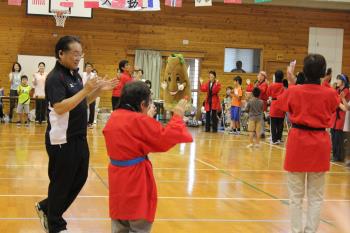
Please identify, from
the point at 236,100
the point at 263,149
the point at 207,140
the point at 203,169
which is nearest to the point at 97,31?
the point at 236,100

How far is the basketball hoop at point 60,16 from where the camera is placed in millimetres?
16953

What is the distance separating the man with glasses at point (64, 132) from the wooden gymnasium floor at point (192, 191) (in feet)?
2.43

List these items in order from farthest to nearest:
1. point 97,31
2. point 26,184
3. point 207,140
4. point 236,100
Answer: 1. point 97,31
2. point 236,100
3. point 207,140
4. point 26,184

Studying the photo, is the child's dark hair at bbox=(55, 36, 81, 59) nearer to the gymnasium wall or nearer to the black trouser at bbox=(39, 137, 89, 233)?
the black trouser at bbox=(39, 137, 89, 233)

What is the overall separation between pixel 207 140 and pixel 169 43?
639 centimetres

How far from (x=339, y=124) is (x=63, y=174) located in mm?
7147

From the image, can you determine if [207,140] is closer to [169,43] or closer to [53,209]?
[169,43]

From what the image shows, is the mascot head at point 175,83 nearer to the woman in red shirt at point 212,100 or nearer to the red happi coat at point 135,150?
the red happi coat at point 135,150

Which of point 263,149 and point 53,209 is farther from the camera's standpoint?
point 263,149

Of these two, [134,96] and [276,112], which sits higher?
[134,96]

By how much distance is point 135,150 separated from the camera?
10.5 ft

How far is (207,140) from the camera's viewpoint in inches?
526

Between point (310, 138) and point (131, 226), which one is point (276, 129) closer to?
point (310, 138)

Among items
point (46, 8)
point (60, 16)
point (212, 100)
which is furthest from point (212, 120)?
point (46, 8)
